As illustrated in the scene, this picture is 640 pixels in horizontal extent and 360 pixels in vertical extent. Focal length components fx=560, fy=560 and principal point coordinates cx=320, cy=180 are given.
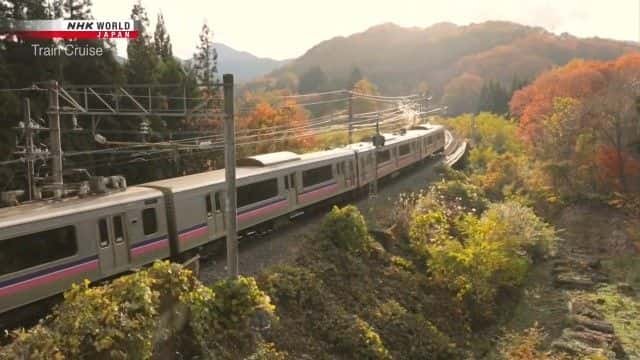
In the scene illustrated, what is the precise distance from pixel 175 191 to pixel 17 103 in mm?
13578

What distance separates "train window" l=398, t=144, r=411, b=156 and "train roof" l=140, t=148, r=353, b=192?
34.8 ft

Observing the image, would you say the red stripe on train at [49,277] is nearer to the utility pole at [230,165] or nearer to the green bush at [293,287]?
the utility pole at [230,165]

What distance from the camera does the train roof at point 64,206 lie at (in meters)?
12.0

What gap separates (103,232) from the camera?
540 inches

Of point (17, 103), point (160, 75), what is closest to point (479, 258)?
point (17, 103)

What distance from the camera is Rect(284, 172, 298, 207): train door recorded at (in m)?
21.9

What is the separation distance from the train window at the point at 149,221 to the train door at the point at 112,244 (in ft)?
2.31

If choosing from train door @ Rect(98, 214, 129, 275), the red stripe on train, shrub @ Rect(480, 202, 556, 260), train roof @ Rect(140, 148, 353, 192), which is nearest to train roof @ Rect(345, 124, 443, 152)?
train roof @ Rect(140, 148, 353, 192)

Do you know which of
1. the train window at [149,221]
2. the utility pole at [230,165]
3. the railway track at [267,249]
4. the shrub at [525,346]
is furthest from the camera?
the shrub at [525,346]

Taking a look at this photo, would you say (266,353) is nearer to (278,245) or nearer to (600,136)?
(278,245)

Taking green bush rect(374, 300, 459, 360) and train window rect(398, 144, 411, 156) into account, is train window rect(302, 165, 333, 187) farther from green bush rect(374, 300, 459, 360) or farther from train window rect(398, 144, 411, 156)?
train window rect(398, 144, 411, 156)

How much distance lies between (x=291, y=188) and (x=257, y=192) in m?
2.55

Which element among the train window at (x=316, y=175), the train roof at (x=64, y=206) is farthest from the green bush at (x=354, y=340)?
the train window at (x=316, y=175)

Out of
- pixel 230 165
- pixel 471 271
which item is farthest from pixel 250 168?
pixel 471 271
